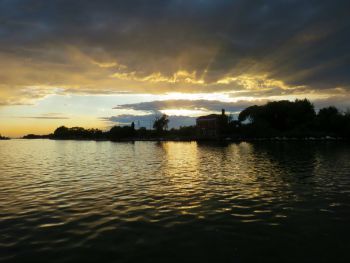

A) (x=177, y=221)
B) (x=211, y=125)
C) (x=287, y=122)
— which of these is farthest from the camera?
(x=211, y=125)

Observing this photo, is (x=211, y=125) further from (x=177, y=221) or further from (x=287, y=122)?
(x=177, y=221)

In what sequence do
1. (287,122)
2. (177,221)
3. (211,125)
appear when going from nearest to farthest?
(177,221) < (287,122) < (211,125)

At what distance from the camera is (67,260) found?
10.4m

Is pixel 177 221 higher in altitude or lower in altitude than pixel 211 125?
lower

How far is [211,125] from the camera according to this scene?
16562cm

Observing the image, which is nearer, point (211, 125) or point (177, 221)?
point (177, 221)

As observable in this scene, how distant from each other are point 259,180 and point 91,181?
1740 cm

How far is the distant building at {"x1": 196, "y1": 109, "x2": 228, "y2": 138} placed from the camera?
16312 centimetres

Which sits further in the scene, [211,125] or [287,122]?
[211,125]

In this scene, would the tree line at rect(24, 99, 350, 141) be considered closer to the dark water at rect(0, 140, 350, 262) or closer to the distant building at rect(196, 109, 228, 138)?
the distant building at rect(196, 109, 228, 138)

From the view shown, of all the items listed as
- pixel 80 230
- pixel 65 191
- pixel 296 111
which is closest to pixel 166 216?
pixel 80 230

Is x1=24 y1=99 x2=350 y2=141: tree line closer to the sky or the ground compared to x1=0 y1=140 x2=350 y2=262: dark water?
closer to the sky

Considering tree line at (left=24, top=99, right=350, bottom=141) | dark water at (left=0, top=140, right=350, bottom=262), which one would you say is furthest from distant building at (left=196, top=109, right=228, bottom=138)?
dark water at (left=0, top=140, right=350, bottom=262)

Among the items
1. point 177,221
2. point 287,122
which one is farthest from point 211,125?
point 177,221
